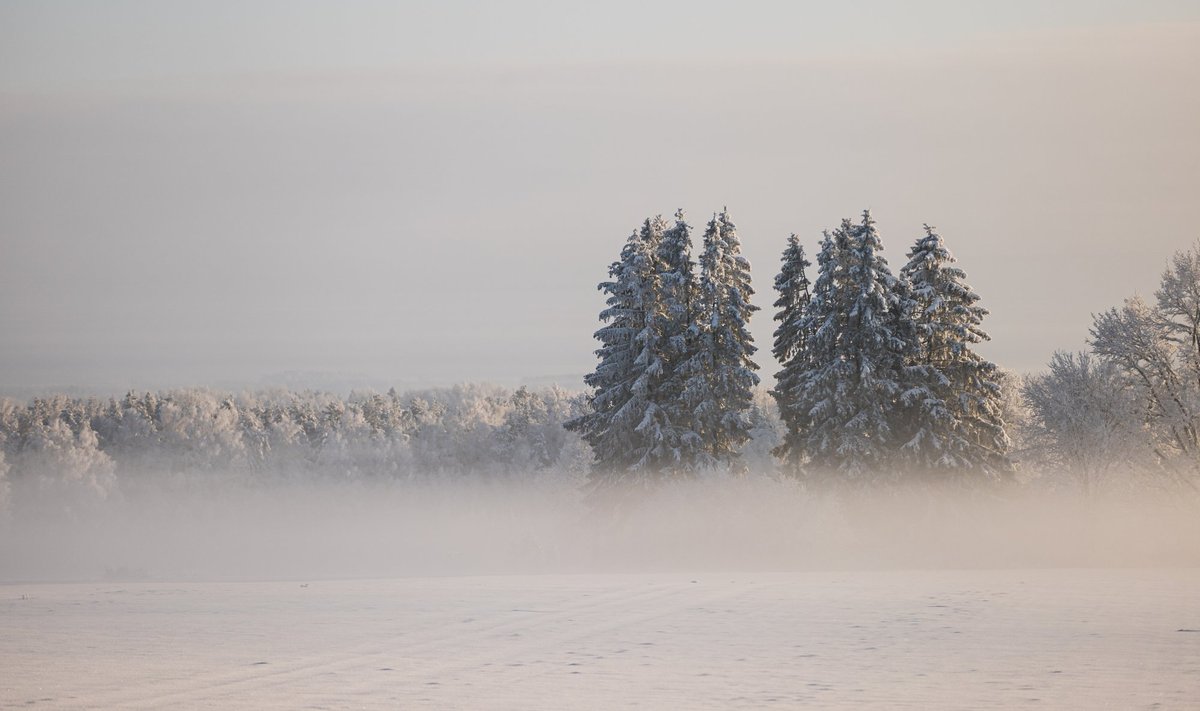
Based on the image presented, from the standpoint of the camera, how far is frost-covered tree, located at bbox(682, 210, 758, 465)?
183 feet

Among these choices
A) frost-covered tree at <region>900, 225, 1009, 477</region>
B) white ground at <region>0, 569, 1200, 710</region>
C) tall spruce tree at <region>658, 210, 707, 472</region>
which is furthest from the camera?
tall spruce tree at <region>658, 210, 707, 472</region>

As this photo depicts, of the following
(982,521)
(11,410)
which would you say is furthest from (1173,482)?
(11,410)

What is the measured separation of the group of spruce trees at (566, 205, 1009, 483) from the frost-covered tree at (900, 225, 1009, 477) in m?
0.06

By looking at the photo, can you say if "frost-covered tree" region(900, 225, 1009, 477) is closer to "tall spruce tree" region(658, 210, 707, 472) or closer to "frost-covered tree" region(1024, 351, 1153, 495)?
"frost-covered tree" region(1024, 351, 1153, 495)

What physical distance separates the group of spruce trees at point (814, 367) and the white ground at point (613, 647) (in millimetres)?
19893

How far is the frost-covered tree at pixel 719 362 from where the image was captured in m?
55.7

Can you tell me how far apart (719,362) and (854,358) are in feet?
20.1

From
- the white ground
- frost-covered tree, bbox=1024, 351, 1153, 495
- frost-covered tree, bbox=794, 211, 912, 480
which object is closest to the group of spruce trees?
frost-covered tree, bbox=794, 211, 912, 480

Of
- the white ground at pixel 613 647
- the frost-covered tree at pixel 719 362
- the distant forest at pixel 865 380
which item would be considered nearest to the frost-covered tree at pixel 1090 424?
the distant forest at pixel 865 380

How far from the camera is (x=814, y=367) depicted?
184 feet

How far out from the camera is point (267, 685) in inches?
711

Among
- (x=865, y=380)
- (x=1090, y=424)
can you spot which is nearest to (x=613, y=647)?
(x=865, y=380)

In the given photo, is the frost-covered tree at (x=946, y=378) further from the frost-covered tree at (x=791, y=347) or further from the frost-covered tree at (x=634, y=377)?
the frost-covered tree at (x=634, y=377)

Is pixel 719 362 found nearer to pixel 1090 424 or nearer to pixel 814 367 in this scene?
pixel 814 367
